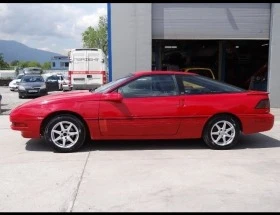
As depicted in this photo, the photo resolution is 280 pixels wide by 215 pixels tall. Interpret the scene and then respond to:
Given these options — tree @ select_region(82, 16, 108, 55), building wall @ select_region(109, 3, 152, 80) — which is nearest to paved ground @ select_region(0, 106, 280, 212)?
building wall @ select_region(109, 3, 152, 80)

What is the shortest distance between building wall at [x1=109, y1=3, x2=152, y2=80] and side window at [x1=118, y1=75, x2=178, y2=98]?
229 inches

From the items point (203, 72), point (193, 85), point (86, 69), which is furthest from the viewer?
point (86, 69)

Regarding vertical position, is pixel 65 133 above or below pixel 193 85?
below

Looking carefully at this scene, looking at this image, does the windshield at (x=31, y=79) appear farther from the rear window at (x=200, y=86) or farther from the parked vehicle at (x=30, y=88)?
the rear window at (x=200, y=86)

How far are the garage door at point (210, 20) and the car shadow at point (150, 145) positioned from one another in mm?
6158

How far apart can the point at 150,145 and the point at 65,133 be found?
1611mm

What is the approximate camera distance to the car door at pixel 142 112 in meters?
6.38

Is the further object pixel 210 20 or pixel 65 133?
pixel 210 20

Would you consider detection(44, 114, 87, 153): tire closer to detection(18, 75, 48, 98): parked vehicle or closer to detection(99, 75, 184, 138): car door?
detection(99, 75, 184, 138): car door

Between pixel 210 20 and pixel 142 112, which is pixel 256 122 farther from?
pixel 210 20

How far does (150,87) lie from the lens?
662cm

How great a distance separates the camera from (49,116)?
6324 millimetres

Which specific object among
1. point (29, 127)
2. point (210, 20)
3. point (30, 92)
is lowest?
point (30, 92)

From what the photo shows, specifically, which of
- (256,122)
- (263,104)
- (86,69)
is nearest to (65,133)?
(256,122)
